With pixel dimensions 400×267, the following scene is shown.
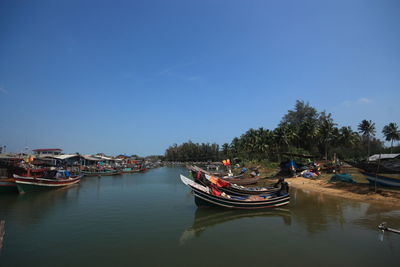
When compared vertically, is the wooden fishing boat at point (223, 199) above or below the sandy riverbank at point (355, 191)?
above

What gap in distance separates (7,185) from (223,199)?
76.8 ft

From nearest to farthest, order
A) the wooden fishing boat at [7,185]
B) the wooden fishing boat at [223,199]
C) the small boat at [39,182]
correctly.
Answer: the wooden fishing boat at [223,199] < the wooden fishing boat at [7,185] < the small boat at [39,182]

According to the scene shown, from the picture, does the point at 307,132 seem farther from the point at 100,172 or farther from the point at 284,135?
the point at 100,172

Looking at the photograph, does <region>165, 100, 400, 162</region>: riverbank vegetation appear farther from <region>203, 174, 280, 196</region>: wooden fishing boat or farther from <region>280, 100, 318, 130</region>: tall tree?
<region>203, 174, 280, 196</region>: wooden fishing boat

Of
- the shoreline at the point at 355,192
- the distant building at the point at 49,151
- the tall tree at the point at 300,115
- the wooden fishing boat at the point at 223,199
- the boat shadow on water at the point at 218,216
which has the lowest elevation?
the boat shadow on water at the point at 218,216

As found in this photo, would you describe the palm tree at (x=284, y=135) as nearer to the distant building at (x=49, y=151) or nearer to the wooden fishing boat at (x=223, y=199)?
the wooden fishing boat at (x=223, y=199)

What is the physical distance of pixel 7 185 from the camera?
23.2m

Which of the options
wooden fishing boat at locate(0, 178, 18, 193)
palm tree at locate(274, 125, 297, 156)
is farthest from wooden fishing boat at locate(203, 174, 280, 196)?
palm tree at locate(274, 125, 297, 156)

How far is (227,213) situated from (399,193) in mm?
14925

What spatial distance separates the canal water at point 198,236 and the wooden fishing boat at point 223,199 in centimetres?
54

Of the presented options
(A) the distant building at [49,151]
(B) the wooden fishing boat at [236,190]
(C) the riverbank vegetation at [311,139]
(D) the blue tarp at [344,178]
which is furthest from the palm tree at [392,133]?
(A) the distant building at [49,151]

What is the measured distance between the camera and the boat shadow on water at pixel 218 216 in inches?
504

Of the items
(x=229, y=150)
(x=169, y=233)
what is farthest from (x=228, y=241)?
(x=229, y=150)

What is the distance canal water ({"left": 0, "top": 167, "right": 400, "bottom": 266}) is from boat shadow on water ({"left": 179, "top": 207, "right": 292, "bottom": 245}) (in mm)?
58
